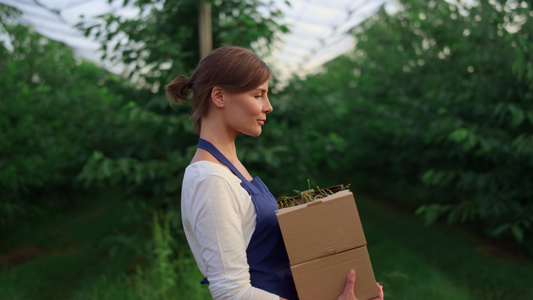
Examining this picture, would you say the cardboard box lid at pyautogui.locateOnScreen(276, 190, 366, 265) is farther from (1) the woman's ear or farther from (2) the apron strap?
(1) the woman's ear

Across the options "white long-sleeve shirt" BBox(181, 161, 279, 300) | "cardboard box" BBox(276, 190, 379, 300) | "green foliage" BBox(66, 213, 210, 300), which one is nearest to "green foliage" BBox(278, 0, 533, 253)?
"green foliage" BBox(66, 213, 210, 300)

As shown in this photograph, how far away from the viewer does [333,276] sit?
146 cm

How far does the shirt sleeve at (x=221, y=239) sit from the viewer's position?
1.32 m

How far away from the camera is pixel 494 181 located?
5.57m

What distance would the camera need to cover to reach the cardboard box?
1.43 metres

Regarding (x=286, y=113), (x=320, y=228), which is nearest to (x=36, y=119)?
(x=286, y=113)

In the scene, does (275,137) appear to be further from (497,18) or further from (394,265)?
(497,18)

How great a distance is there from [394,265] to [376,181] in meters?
6.26

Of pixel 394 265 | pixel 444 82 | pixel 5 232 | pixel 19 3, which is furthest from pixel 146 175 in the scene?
pixel 5 232

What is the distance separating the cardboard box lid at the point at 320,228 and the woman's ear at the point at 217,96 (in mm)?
390

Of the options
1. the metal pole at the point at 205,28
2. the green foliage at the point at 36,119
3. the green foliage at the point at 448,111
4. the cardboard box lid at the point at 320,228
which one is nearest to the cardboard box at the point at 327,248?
the cardboard box lid at the point at 320,228

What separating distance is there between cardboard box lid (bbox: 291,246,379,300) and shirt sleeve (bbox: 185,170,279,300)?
6.5 inches

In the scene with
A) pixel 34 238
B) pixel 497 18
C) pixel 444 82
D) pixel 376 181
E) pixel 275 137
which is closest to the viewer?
pixel 497 18

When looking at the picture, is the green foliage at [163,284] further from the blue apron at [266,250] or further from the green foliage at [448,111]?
the blue apron at [266,250]
